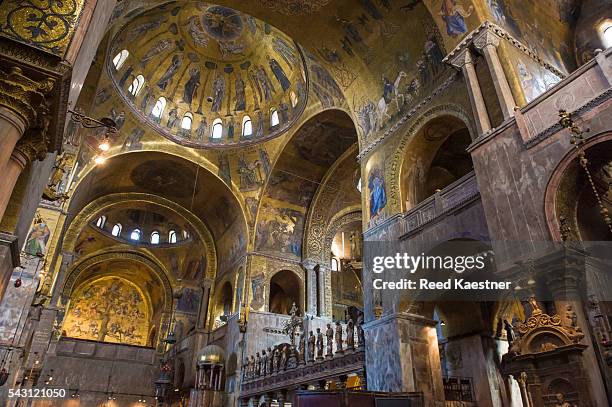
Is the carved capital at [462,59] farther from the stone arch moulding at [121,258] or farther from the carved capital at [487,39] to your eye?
the stone arch moulding at [121,258]

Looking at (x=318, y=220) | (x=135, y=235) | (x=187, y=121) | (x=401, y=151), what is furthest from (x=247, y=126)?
(x=135, y=235)

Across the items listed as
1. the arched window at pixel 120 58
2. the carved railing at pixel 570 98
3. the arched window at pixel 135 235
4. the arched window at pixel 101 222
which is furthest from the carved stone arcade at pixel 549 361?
the arched window at pixel 101 222

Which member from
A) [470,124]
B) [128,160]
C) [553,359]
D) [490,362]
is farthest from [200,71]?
[553,359]

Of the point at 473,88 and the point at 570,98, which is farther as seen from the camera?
Result: the point at 473,88

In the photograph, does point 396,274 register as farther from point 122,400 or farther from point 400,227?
point 122,400

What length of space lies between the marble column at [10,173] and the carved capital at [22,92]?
57 centimetres

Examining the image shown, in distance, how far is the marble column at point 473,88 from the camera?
8297 mm

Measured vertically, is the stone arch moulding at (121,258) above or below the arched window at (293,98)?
below

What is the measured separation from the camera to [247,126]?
20156 millimetres

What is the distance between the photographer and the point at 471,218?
849 cm

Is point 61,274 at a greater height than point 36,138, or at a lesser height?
greater

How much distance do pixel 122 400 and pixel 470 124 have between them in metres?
23.4

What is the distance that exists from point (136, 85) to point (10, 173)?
15122mm

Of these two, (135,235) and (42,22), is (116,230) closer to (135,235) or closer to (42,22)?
(135,235)
